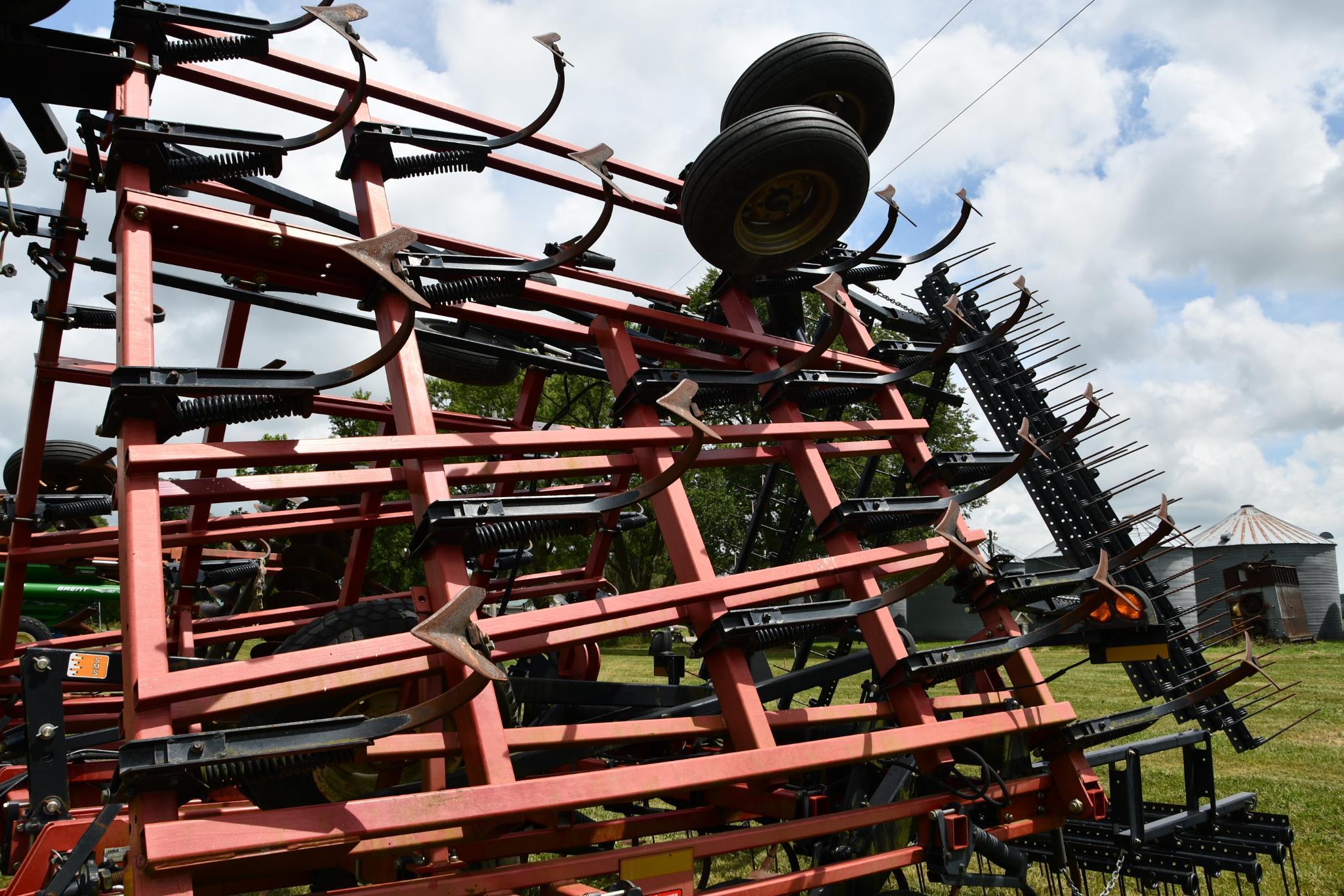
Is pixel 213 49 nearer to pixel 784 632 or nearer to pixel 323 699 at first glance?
pixel 323 699

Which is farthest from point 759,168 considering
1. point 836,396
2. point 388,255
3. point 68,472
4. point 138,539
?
point 68,472

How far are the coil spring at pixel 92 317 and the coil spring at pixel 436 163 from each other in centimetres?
Result: 197

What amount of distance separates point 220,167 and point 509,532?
1.85 metres

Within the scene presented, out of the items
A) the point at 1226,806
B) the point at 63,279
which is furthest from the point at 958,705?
the point at 63,279

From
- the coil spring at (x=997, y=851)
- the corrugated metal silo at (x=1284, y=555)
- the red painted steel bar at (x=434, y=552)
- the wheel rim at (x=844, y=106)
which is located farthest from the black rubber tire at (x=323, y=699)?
the corrugated metal silo at (x=1284, y=555)

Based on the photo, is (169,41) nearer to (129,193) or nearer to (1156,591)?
(129,193)

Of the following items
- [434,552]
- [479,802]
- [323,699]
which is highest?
[434,552]

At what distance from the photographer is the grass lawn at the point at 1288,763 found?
5039 millimetres

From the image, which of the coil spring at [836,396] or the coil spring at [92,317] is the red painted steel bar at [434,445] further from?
the coil spring at [92,317]

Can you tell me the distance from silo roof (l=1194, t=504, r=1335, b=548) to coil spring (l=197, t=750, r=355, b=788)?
3130 centimetres

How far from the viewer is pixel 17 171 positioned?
147 inches

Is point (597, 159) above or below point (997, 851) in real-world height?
above

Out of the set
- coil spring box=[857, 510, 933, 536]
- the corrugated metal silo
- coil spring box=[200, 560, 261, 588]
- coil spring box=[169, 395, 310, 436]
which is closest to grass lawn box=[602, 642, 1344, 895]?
coil spring box=[857, 510, 933, 536]

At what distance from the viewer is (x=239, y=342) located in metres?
4.90
